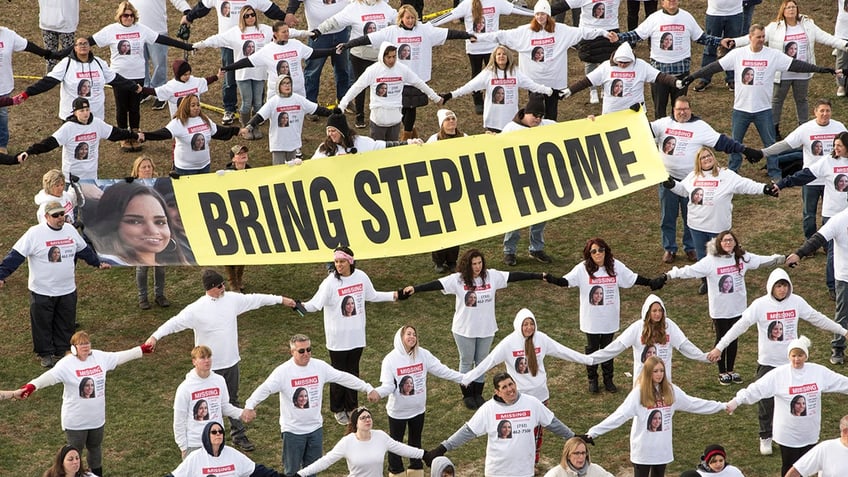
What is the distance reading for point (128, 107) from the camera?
27.2 meters

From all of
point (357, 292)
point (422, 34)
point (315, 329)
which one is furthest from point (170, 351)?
point (422, 34)

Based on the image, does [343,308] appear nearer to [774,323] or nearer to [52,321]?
[52,321]

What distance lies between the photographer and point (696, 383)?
2206 centimetres

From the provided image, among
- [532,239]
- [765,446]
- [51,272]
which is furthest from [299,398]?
[532,239]

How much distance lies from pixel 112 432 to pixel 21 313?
12.0 feet

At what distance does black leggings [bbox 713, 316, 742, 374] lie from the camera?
71.8 ft

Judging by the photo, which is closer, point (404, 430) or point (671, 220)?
point (404, 430)

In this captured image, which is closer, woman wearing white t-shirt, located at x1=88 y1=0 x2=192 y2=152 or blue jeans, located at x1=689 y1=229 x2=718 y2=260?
blue jeans, located at x1=689 y1=229 x2=718 y2=260

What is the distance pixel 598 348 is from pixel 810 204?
5.01m

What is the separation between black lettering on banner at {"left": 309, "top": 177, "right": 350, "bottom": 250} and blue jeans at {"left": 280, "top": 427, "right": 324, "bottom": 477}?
14.3 ft

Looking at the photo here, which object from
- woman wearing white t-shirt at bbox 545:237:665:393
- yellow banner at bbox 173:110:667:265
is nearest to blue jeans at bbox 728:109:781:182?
yellow banner at bbox 173:110:667:265

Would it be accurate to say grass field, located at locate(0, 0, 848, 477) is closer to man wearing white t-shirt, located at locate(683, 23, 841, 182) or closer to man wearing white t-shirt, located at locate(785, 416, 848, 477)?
man wearing white t-shirt, located at locate(683, 23, 841, 182)

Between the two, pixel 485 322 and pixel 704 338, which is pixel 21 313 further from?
pixel 704 338

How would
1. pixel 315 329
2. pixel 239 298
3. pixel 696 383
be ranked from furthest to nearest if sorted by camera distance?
pixel 315 329, pixel 696 383, pixel 239 298
